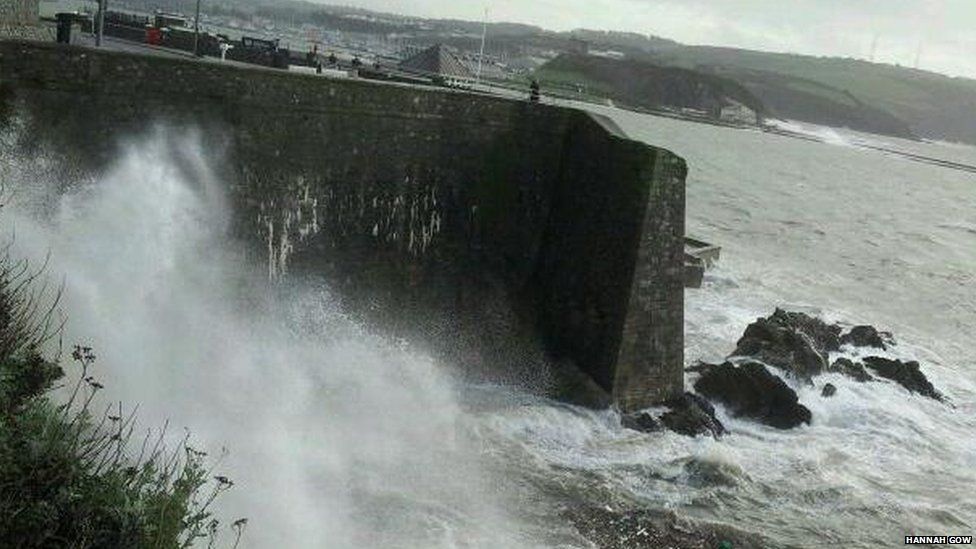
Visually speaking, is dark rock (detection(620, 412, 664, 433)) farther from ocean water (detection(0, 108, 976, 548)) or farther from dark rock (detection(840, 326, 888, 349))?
dark rock (detection(840, 326, 888, 349))

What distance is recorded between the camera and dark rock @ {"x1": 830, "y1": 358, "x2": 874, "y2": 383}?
66.8ft

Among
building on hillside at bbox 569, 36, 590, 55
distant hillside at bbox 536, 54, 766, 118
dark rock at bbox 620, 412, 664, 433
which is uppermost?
building on hillside at bbox 569, 36, 590, 55

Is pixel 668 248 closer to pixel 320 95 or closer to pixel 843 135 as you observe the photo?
pixel 320 95

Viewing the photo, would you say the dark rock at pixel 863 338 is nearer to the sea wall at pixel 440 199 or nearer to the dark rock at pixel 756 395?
the dark rock at pixel 756 395

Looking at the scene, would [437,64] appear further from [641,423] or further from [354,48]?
[641,423]

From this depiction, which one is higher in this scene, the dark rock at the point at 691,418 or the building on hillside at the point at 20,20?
the building on hillside at the point at 20,20

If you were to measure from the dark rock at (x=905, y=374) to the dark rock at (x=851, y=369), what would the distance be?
1.76 ft

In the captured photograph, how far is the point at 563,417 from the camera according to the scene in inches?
588

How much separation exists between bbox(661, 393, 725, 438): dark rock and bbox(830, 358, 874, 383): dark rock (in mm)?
5753

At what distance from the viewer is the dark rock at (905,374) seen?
20.5 m

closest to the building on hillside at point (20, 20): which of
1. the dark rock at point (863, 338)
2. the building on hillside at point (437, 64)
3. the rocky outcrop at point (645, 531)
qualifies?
the rocky outcrop at point (645, 531)

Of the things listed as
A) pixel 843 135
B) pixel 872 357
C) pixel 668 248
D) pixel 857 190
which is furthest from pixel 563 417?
pixel 843 135

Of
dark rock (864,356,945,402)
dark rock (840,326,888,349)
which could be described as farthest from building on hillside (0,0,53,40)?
dark rock (840,326,888,349)

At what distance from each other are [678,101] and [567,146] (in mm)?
116908
